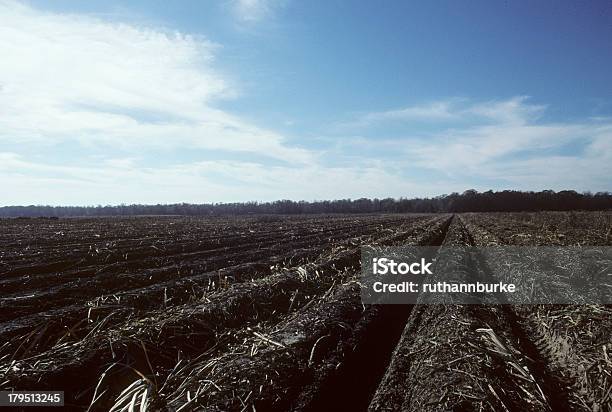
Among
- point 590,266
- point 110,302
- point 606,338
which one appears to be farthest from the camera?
point 590,266

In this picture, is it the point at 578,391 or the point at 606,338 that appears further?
the point at 606,338

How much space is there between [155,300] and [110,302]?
78 centimetres

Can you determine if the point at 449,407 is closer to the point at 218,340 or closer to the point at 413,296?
the point at 218,340

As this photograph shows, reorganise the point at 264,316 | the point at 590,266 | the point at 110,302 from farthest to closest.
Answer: the point at 590,266, the point at 110,302, the point at 264,316

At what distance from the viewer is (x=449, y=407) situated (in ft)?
11.0

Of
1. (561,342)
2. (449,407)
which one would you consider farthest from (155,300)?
(561,342)

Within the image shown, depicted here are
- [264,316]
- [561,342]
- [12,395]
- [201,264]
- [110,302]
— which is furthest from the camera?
[201,264]

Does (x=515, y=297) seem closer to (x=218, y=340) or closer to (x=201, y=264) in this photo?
(x=218, y=340)

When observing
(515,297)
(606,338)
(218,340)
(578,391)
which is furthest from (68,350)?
(515,297)

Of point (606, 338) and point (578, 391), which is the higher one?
point (606, 338)

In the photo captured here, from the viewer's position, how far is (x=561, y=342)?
4.92m

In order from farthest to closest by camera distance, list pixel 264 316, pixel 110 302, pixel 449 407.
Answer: pixel 110 302 → pixel 264 316 → pixel 449 407

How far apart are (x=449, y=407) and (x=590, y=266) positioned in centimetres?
741

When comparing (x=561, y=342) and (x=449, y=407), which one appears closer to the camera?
(x=449, y=407)
